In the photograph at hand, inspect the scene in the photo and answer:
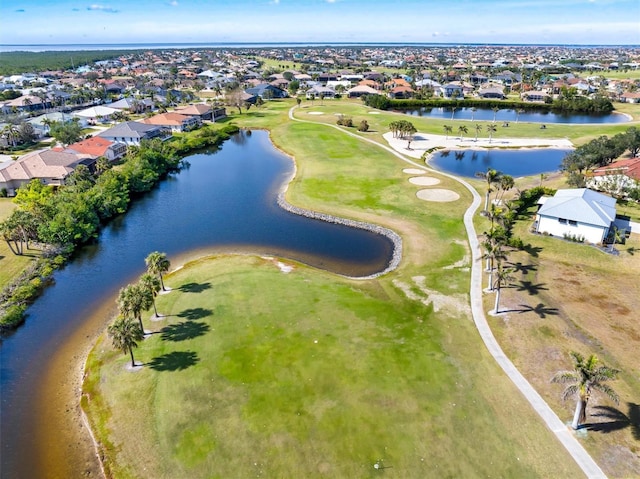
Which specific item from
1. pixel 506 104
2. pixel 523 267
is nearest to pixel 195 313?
pixel 523 267

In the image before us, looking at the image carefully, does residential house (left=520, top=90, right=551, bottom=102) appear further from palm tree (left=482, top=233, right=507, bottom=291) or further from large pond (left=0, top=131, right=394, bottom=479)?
palm tree (left=482, top=233, right=507, bottom=291)

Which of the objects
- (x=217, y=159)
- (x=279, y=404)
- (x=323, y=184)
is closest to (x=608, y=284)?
(x=279, y=404)

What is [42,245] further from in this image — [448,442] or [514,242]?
[514,242]

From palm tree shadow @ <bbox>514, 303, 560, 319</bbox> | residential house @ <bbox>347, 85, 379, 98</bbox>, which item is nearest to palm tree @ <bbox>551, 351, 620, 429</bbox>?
palm tree shadow @ <bbox>514, 303, 560, 319</bbox>

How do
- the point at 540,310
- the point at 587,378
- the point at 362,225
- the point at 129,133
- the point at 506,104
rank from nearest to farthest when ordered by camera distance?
the point at 587,378 → the point at 540,310 → the point at 362,225 → the point at 129,133 → the point at 506,104

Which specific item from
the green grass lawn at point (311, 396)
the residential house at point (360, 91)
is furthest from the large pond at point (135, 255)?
the residential house at point (360, 91)

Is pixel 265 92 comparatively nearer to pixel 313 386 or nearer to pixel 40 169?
pixel 40 169

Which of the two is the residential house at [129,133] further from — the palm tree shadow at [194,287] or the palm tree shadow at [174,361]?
the palm tree shadow at [174,361]
